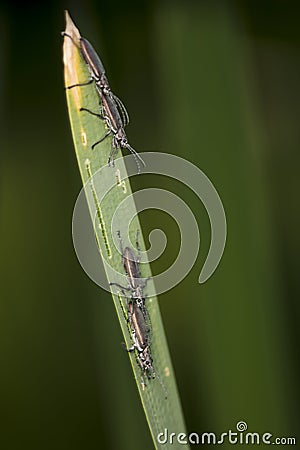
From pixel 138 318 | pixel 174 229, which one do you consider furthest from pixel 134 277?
pixel 174 229

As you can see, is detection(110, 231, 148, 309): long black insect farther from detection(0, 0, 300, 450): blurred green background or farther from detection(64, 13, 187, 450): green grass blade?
detection(0, 0, 300, 450): blurred green background

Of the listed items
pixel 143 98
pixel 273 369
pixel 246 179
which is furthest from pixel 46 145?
pixel 273 369

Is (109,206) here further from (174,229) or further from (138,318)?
(174,229)

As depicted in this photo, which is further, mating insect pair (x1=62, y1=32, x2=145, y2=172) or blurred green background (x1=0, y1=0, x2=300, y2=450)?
blurred green background (x1=0, y1=0, x2=300, y2=450)

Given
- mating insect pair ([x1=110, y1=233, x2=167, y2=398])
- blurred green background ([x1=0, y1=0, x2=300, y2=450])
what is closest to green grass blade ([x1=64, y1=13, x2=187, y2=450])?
mating insect pair ([x1=110, y1=233, x2=167, y2=398])

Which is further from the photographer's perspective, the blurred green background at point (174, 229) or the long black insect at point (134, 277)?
the blurred green background at point (174, 229)

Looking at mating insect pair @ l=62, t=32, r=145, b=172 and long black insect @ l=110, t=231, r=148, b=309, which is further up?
mating insect pair @ l=62, t=32, r=145, b=172

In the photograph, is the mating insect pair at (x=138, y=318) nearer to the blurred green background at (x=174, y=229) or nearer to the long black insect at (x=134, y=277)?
the long black insect at (x=134, y=277)

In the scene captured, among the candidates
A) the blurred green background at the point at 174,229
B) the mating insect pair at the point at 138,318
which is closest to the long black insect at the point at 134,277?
the mating insect pair at the point at 138,318
